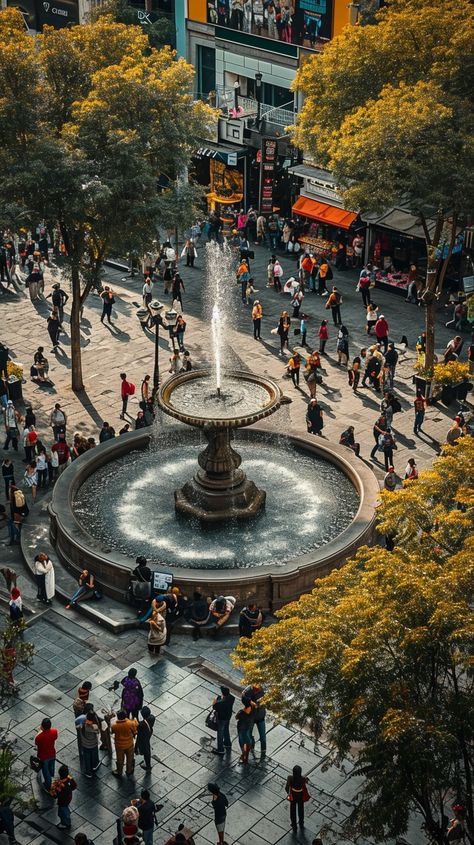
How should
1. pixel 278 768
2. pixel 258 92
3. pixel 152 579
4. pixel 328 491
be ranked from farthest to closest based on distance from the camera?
pixel 258 92, pixel 328 491, pixel 152 579, pixel 278 768

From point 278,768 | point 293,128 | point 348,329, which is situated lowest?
point 348,329

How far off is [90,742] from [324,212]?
3124 centimetres

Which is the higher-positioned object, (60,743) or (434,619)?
(434,619)

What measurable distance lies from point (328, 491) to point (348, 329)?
13.6 meters

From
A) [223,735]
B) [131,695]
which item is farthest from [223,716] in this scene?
[131,695]

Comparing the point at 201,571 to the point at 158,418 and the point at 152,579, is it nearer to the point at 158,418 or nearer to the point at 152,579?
the point at 152,579

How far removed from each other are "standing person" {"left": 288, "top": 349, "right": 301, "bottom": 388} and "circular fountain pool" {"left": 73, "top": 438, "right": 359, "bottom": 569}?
561 cm

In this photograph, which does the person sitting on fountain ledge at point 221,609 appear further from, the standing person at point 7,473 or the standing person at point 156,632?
the standing person at point 7,473

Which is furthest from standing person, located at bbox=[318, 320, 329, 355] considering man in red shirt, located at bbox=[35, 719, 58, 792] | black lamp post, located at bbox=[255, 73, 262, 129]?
man in red shirt, located at bbox=[35, 719, 58, 792]

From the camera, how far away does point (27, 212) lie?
32.9 meters

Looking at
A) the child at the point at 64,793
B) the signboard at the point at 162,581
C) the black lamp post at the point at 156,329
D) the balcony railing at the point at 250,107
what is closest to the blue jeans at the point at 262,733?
the child at the point at 64,793

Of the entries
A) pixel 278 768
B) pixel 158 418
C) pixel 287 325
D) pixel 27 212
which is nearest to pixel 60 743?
pixel 278 768

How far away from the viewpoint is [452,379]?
31.1 metres

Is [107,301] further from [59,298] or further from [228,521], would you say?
[228,521]
